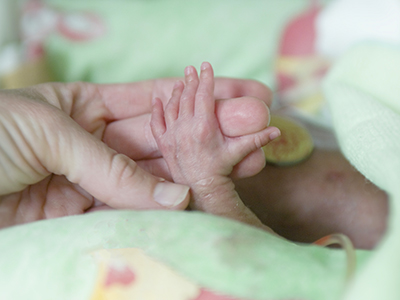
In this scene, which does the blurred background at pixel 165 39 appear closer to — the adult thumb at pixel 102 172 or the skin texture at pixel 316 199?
the skin texture at pixel 316 199

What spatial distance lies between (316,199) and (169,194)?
0.79 ft

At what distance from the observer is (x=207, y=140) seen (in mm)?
435

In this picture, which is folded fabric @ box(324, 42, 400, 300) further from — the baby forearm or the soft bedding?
the baby forearm

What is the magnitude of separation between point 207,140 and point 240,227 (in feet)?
0.46

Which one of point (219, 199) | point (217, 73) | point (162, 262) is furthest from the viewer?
point (217, 73)

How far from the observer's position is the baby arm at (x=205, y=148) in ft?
1.42

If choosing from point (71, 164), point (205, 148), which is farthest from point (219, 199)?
point (71, 164)

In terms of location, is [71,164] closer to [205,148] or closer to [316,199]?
[205,148]

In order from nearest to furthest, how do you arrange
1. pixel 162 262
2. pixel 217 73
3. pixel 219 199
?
pixel 162 262
pixel 219 199
pixel 217 73

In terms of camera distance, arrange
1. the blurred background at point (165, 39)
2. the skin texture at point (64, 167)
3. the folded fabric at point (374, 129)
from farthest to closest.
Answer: the blurred background at point (165, 39)
the skin texture at point (64, 167)
the folded fabric at point (374, 129)

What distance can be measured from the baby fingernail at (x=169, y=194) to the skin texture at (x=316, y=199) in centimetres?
9

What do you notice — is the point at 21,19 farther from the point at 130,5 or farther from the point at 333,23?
the point at 333,23

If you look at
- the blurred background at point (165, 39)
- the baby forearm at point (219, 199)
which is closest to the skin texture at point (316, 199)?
the baby forearm at point (219, 199)

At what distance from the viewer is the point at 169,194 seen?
38 centimetres
